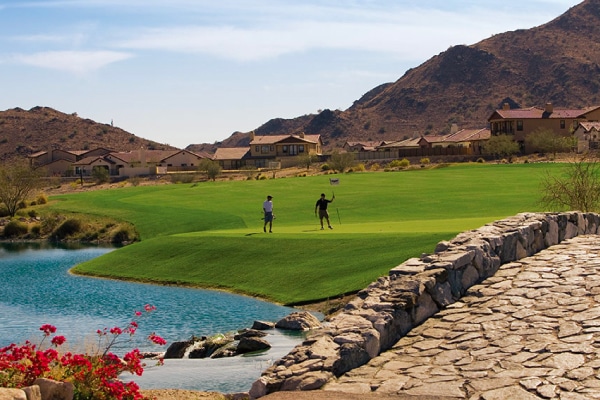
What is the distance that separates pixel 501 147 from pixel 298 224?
68.2m

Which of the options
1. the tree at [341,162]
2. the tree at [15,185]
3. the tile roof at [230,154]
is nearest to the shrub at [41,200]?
the tree at [15,185]

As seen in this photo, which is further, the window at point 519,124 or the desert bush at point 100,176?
the window at point 519,124

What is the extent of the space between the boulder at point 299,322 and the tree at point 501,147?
9301 centimetres

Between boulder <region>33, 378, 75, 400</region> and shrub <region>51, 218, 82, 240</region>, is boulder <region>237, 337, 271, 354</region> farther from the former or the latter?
shrub <region>51, 218, 82, 240</region>

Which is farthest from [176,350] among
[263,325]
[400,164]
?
[400,164]

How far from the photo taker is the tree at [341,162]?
11460cm

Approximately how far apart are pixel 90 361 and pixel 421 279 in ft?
19.5

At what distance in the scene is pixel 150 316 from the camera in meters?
30.5

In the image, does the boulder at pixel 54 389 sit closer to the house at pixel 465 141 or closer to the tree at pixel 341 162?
the tree at pixel 341 162

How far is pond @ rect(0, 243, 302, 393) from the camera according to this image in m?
19.7

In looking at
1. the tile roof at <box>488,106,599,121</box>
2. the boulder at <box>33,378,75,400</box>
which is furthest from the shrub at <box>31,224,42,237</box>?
the tile roof at <box>488,106,599,121</box>

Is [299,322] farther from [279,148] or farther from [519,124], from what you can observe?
[279,148]

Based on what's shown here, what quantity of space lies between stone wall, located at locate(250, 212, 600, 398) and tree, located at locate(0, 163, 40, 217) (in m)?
71.6

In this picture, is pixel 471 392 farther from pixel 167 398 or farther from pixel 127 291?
pixel 127 291
